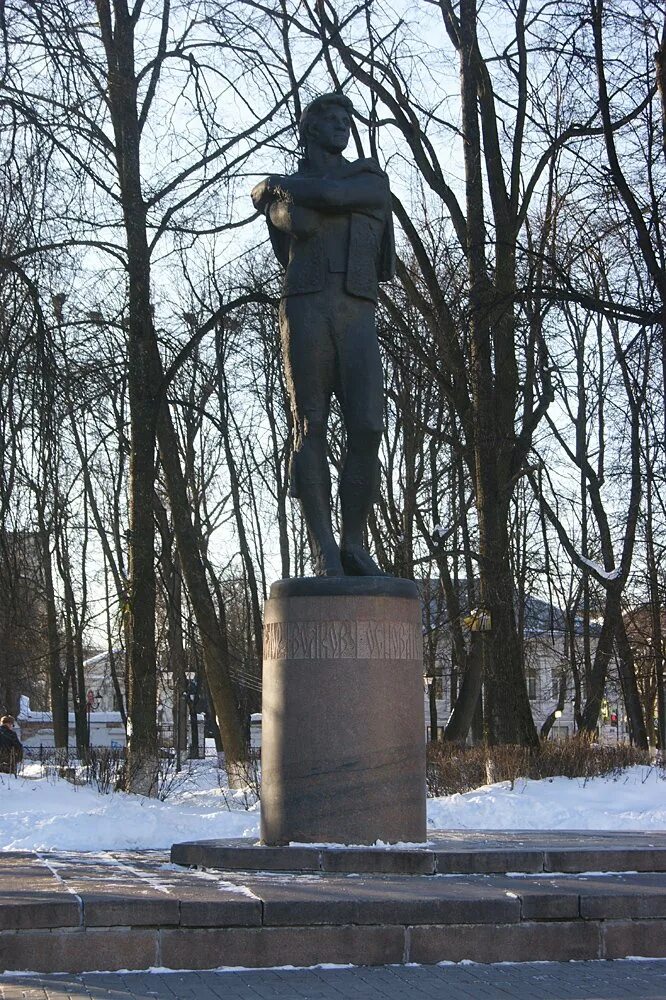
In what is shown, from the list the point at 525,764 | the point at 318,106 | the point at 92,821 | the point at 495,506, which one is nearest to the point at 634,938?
the point at 92,821

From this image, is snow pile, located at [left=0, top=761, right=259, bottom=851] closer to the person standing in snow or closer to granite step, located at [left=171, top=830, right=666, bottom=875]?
granite step, located at [left=171, top=830, right=666, bottom=875]

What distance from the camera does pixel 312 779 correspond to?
7.88 metres

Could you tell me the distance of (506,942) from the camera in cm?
630

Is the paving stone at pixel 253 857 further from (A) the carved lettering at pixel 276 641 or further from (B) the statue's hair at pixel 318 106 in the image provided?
Result: (B) the statue's hair at pixel 318 106

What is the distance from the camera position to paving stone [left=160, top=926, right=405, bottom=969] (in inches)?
236

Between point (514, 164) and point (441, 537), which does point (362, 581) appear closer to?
point (514, 164)

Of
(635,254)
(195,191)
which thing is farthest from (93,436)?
(635,254)

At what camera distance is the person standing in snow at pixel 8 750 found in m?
17.7

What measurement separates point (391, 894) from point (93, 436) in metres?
11.3

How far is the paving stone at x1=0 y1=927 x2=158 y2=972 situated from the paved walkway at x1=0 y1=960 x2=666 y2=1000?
0.10 meters

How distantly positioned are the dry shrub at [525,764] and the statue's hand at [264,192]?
8.00 metres

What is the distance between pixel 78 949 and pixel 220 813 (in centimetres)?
642

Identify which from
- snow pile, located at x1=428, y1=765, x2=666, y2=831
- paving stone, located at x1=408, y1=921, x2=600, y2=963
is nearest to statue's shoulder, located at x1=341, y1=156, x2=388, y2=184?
paving stone, located at x1=408, y1=921, x2=600, y2=963

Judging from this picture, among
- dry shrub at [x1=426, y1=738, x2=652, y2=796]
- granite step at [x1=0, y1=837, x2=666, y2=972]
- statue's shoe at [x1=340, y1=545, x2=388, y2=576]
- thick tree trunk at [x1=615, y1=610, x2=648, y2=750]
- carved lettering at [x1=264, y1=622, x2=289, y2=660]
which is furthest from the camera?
thick tree trunk at [x1=615, y1=610, x2=648, y2=750]
